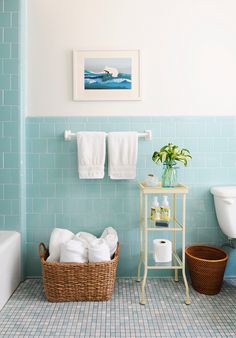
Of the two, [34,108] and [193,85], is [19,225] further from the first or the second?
[193,85]

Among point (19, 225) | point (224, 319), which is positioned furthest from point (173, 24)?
point (224, 319)

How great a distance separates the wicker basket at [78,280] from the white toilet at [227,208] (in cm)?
86

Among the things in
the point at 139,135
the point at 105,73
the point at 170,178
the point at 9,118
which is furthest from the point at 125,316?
the point at 105,73

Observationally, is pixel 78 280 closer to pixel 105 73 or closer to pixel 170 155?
pixel 170 155

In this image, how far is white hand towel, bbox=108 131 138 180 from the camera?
7.63ft

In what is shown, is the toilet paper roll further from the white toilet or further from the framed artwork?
the framed artwork

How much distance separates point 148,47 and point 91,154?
3.14 ft

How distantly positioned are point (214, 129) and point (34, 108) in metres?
1.44

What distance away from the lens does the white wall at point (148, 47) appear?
7.86ft

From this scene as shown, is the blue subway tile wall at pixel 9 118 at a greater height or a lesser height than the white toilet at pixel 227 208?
greater

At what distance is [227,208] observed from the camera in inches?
88.0

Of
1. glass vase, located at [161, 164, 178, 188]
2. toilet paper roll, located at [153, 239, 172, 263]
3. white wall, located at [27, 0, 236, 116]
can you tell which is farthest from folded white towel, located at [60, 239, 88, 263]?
white wall, located at [27, 0, 236, 116]

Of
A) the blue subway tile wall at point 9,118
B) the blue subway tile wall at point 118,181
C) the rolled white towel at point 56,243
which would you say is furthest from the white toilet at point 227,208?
the blue subway tile wall at point 9,118

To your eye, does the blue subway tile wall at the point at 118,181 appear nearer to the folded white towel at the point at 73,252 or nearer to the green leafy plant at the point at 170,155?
the green leafy plant at the point at 170,155
